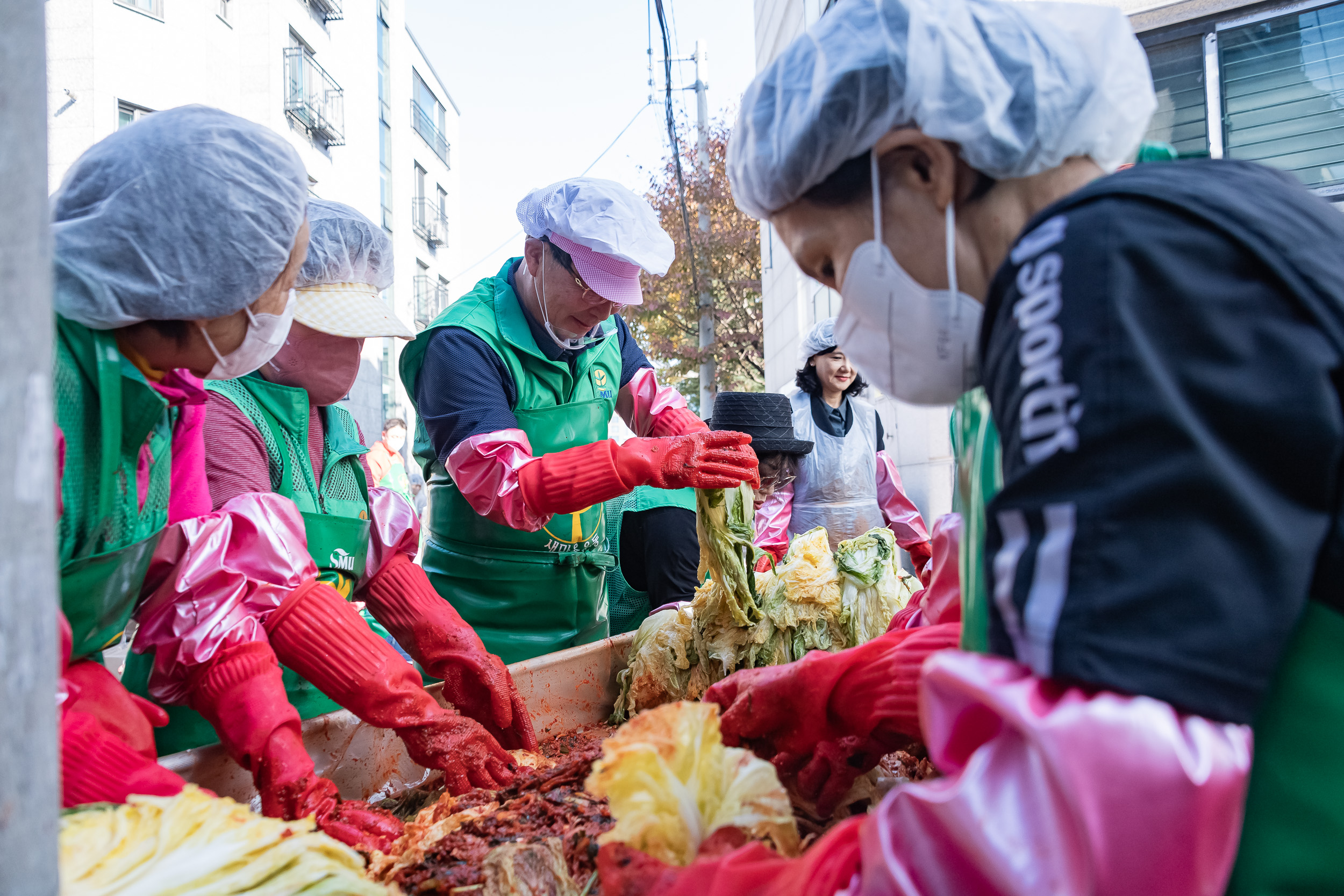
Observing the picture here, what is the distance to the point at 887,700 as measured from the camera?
160cm

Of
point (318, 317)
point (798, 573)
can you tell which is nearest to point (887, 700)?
point (798, 573)

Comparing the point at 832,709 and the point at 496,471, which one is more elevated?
the point at 496,471

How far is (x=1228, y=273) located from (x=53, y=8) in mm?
16774

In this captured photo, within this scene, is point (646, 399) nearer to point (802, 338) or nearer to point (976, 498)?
point (976, 498)

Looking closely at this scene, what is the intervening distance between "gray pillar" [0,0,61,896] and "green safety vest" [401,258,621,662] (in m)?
2.48

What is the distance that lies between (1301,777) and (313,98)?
20.3m

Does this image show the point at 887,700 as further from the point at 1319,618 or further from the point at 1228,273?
the point at 1228,273

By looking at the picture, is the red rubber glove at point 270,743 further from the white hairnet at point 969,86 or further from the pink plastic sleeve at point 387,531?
the white hairnet at point 969,86

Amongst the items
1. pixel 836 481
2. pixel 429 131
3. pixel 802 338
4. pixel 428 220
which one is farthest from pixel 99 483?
pixel 429 131

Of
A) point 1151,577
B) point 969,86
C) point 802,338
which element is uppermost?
point 802,338

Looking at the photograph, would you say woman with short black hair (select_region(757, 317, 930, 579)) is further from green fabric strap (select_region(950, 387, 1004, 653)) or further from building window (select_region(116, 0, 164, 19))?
building window (select_region(116, 0, 164, 19))

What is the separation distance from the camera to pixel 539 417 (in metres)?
3.23

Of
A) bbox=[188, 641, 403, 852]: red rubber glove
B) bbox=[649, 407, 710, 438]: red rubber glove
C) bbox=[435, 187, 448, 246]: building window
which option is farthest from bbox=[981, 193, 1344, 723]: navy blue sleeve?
bbox=[435, 187, 448, 246]: building window

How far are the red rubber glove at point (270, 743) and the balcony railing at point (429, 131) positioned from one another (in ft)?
85.1
